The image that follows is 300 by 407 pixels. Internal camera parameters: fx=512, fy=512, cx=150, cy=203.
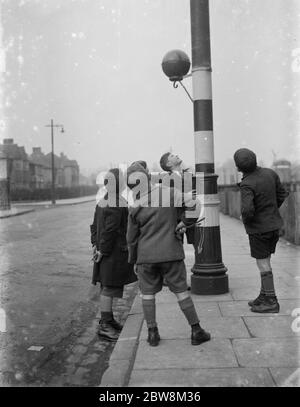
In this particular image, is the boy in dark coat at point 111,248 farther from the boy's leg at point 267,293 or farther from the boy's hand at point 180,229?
the boy's leg at point 267,293

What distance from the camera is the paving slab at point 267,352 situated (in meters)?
3.80

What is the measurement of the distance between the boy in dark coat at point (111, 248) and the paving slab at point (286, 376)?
1.88m

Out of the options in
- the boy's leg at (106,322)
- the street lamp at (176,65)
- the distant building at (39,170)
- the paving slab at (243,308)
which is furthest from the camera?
the distant building at (39,170)

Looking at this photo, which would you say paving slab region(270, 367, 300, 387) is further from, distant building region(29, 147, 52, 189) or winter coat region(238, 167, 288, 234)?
distant building region(29, 147, 52, 189)

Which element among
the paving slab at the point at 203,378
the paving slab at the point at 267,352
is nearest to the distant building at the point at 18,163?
the paving slab at the point at 267,352

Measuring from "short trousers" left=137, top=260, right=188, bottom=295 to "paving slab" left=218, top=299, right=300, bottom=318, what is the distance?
1.07 m

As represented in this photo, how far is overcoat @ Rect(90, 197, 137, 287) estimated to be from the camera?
5000mm

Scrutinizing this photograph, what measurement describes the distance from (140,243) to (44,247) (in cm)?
859

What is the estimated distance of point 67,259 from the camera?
34.4 feet

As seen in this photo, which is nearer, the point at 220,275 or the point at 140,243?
the point at 140,243

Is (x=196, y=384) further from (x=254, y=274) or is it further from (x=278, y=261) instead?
(x=278, y=261)

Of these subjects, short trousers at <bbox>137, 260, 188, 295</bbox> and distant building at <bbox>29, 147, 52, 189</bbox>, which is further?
distant building at <bbox>29, 147, 52, 189</bbox>

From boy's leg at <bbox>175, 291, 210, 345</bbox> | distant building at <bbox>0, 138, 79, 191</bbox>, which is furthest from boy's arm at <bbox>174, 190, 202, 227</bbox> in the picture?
distant building at <bbox>0, 138, 79, 191</bbox>

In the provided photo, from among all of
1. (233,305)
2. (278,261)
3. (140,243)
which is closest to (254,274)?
(278,261)
